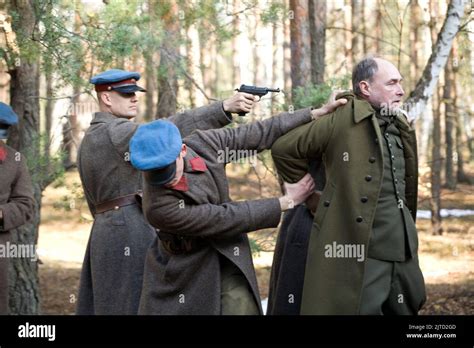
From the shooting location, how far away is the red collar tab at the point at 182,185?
408 centimetres

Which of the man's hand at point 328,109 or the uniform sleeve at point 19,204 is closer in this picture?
the man's hand at point 328,109

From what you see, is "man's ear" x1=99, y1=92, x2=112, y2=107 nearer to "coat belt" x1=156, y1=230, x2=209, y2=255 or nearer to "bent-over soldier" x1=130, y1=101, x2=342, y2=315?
"bent-over soldier" x1=130, y1=101, x2=342, y2=315

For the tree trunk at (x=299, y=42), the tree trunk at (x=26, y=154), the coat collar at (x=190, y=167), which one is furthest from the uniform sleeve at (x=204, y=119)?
the tree trunk at (x=299, y=42)

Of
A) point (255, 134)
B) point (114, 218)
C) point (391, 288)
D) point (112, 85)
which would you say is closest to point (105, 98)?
point (112, 85)

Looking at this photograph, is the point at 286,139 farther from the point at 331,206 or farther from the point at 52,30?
the point at 52,30

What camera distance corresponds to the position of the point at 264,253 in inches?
529

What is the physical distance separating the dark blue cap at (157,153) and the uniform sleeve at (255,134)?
381 millimetres

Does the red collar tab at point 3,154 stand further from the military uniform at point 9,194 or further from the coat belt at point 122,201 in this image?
the coat belt at point 122,201

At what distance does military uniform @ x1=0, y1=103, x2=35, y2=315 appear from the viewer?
18.5 feet

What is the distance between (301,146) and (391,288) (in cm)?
91

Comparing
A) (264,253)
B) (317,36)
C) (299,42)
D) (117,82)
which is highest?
(317,36)

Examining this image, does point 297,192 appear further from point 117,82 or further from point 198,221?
point 117,82

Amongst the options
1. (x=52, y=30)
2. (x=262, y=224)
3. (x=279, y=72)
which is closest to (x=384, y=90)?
(x=262, y=224)
